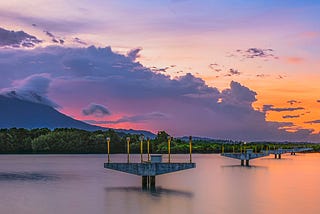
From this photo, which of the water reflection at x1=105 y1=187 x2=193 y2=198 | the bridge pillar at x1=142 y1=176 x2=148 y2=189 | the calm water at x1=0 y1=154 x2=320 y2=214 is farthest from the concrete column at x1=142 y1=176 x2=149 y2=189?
the calm water at x1=0 y1=154 x2=320 y2=214

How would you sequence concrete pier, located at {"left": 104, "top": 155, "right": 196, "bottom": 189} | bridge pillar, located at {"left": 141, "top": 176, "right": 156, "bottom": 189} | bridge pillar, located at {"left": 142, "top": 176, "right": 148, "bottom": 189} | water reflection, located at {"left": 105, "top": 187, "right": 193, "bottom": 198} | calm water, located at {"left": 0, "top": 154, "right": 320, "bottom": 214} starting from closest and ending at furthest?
calm water, located at {"left": 0, "top": 154, "right": 320, "bottom": 214} → concrete pier, located at {"left": 104, "top": 155, "right": 196, "bottom": 189} → water reflection, located at {"left": 105, "top": 187, "right": 193, "bottom": 198} → bridge pillar, located at {"left": 141, "top": 176, "right": 156, "bottom": 189} → bridge pillar, located at {"left": 142, "top": 176, "right": 148, "bottom": 189}

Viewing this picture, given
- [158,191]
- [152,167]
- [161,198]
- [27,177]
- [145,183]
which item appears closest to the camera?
[161,198]

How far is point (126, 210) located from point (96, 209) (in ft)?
11.2

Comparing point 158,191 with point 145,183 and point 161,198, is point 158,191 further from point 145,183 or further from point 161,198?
point 161,198

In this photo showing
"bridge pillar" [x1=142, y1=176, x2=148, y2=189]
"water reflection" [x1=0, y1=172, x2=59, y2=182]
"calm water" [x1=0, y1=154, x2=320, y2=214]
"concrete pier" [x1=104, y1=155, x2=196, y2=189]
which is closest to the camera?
"calm water" [x1=0, y1=154, x2=320, y2=214]

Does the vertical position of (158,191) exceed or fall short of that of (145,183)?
it falls short

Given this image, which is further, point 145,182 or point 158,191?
point 158,191

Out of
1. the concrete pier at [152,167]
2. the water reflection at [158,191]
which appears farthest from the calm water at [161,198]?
the concrete pier at [152,167]

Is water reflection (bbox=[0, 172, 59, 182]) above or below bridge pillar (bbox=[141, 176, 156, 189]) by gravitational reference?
below

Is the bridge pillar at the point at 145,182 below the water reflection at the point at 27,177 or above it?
above

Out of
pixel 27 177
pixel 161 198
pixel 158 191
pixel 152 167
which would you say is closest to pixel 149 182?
pixel 158 191

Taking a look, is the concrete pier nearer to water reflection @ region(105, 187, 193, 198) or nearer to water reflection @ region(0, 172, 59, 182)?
water reflection @ region(105, 187, 193, 198)

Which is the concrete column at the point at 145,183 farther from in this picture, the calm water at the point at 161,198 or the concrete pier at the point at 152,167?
the concrete pier at the point at 152,167

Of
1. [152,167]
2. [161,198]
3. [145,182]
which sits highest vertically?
[152,167]
